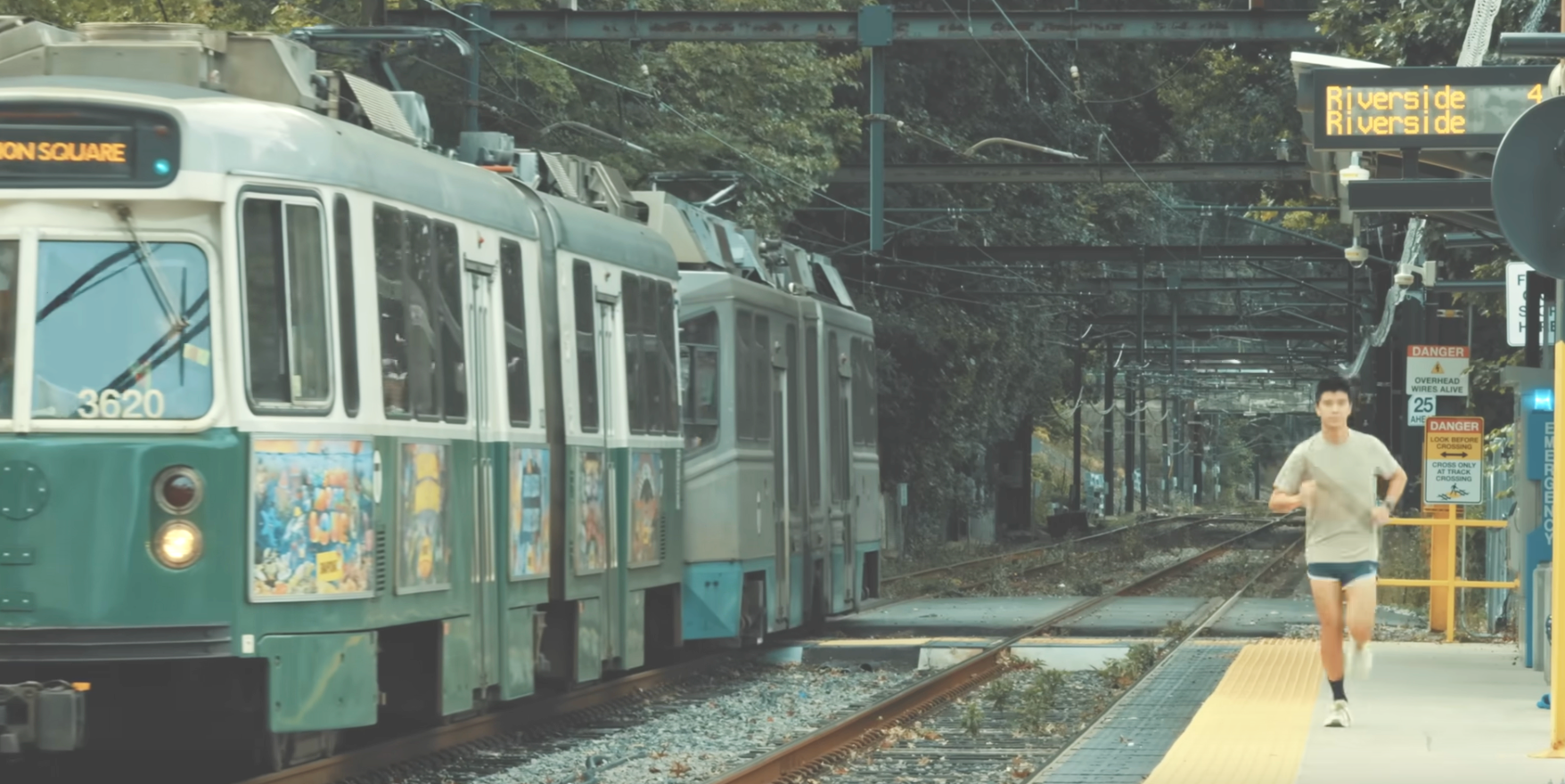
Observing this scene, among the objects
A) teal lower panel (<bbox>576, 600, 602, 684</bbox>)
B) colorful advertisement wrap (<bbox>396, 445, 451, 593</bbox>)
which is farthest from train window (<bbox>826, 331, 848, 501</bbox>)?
colorful advertisement wrap (<bbox>396, 445, 451, 593</bbox>)

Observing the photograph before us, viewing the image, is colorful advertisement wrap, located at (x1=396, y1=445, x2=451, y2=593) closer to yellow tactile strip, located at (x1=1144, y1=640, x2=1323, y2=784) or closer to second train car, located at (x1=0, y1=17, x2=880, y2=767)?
second train car, located at (x1=0, y1=17, x2=880, y2=767)

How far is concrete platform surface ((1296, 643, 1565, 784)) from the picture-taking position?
10.4m

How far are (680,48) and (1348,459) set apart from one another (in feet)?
58.3

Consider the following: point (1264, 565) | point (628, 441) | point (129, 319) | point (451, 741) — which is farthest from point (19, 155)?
point (1264, 565)

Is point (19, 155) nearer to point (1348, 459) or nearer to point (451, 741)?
point (451, 741)

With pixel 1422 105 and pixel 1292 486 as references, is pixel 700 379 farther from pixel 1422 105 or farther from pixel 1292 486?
pixel 1422 105

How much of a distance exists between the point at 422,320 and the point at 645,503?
4172 millimetres

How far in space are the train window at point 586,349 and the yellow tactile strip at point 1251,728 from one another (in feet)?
12.7

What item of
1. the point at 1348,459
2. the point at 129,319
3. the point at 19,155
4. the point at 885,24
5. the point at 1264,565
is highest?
the point at 885,24

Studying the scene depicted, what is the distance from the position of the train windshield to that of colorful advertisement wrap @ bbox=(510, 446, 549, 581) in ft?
9.53

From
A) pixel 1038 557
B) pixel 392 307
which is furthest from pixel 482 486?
pixel 1038 557

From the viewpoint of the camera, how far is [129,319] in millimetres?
9969

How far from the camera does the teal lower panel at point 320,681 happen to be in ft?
32.9

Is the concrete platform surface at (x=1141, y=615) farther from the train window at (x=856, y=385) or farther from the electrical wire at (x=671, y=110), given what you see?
the electrical wire at (x=671, y=110)
